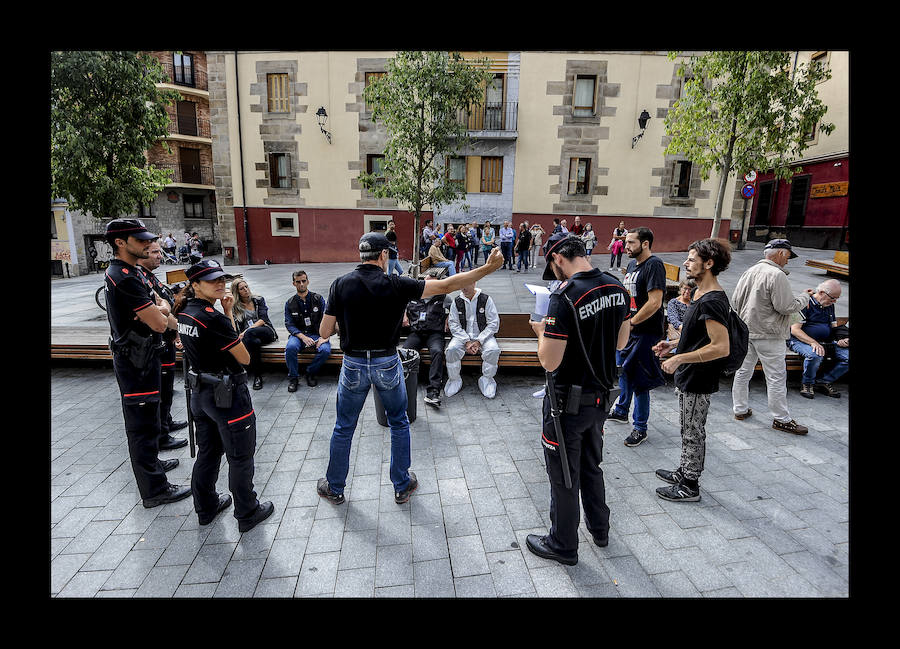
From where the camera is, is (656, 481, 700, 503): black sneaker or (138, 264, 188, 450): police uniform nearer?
(656, 481, 700, 503): black sneaker

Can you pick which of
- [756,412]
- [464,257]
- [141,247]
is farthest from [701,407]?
[464,257]

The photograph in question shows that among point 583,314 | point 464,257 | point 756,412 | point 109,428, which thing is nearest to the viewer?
point 583,314

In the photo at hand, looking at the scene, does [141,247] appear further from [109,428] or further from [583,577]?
[583,577]

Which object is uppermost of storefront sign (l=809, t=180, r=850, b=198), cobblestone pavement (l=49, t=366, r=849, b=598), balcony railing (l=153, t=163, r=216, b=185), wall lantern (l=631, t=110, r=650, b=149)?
wall lantern (l=631, t=110, r=650, b=149)

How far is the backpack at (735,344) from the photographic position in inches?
130

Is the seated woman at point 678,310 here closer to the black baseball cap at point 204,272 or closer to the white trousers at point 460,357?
the white trousers at point 460,357

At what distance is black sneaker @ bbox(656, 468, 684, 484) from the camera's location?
11.6ft

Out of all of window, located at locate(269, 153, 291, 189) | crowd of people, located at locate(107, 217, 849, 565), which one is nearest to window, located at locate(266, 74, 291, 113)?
window, located at locate(269, 153, 291, 189)

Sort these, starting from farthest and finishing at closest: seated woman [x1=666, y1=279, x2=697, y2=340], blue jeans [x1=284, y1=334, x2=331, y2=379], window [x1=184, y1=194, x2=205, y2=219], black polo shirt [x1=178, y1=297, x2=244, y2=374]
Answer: window [x1=184, y1=194, x2=205, y2=219] → blue jeans [x1=284, y1=334, x2=331, y2=379] → seated woman [x1=666, y1=279, x2=697, y2=340] → black polo shirt [x1=178, y1=297, x2=244, y2=374]

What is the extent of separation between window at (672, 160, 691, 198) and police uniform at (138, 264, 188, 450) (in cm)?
1879

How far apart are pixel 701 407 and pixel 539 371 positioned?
3.07 m

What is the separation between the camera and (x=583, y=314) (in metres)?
2.52

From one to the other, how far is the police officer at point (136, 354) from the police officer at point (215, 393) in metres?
0.57

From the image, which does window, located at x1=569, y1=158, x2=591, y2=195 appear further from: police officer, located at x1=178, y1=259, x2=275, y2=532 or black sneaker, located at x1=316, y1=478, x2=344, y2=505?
police officer, located at x1=178, y1=259, x2=275, y2=532
